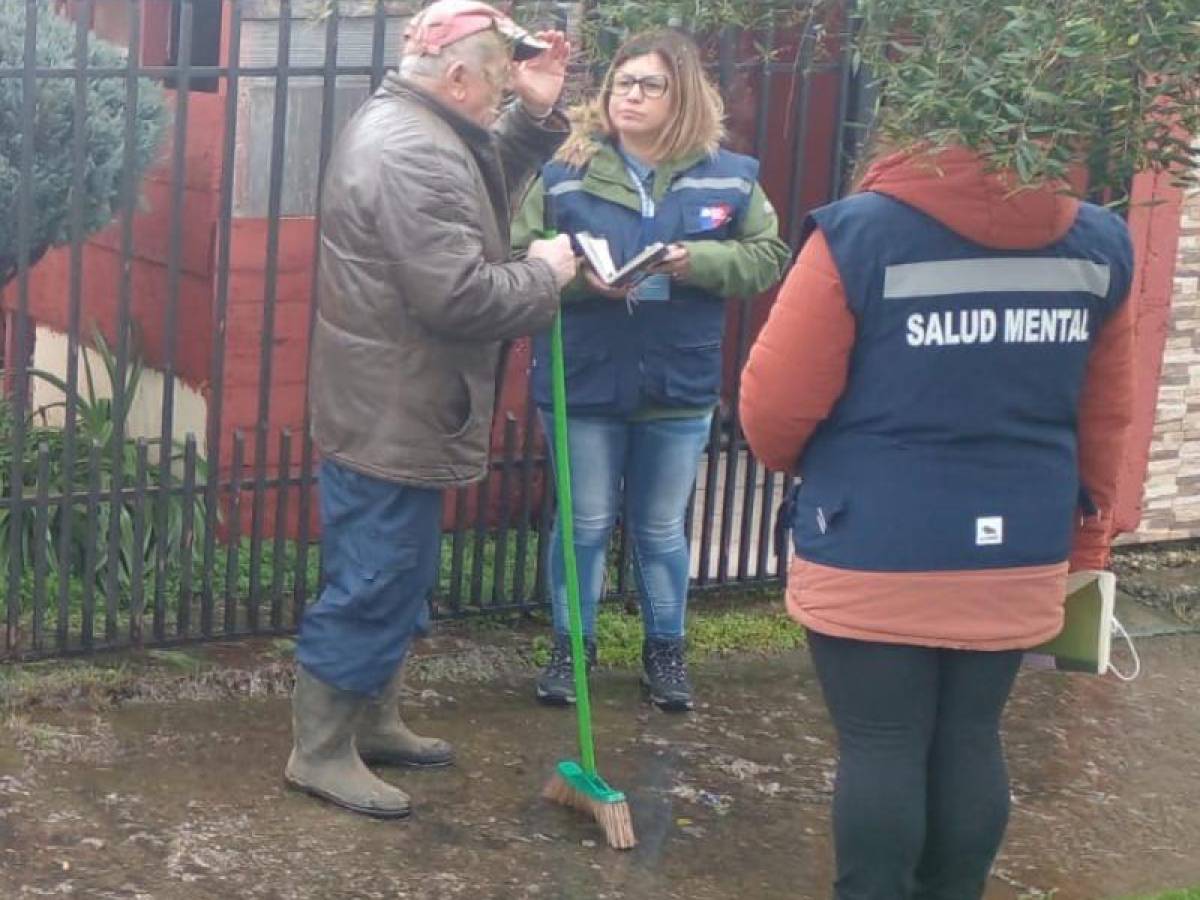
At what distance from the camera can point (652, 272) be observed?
17.7ft

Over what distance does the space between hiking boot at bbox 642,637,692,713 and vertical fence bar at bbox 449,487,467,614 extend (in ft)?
2.34

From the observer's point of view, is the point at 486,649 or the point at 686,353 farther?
the point at 486,649

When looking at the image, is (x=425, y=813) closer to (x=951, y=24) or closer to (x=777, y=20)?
(x=777, y=20)

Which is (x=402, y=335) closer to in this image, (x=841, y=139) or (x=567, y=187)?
(x=567, y=187)

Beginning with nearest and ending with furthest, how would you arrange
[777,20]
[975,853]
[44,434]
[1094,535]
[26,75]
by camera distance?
[975,853] → [1094,535] → [777,20] → [26,75] → [44,434]

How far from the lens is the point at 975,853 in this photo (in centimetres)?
412

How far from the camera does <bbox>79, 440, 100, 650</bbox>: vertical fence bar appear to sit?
5.71 m

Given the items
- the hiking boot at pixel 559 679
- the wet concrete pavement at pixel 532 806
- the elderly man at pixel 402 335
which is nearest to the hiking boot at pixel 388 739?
the wet concrete pavement at pixel 532 806

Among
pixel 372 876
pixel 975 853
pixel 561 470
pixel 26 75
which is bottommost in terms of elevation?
pixel 372 876

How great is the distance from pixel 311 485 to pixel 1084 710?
2351 mm

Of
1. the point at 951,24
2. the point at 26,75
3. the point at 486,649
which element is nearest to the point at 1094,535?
the point at 951,24

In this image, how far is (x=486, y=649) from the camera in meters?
6.24

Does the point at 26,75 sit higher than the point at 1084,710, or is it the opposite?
the point at 26,75

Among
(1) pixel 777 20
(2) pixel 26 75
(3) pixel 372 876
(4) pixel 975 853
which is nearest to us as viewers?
(4) pixel 975 853
